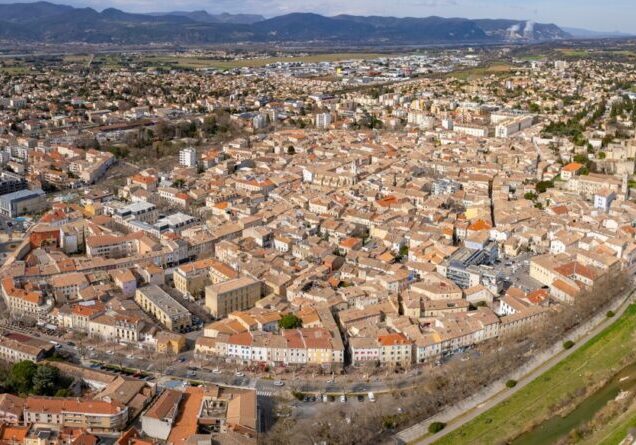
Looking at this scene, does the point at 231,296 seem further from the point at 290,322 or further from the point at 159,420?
the point at 159,420

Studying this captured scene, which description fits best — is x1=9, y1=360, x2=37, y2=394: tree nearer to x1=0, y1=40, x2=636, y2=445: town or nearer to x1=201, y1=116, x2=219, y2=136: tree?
x1=0, y1=40, x2=636, y2=445: town

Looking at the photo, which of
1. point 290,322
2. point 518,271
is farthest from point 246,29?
point 290,322

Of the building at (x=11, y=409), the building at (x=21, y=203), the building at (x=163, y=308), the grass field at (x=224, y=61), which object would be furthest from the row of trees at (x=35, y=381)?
the grass field at (x=224, y=61)

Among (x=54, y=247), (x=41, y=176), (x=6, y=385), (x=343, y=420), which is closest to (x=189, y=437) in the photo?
(x=343, y=420)

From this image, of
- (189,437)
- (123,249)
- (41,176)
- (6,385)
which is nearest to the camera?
(189,437)

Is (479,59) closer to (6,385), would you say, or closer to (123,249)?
(123,249)

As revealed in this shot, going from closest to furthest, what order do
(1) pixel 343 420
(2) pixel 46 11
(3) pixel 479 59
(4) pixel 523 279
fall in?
(1) pixel 343 420 → (4) pixel 523 279 → (3) pixel 479 59 → (2) pixel 46 11

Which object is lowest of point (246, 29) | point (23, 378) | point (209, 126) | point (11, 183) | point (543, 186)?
point (23, 378)

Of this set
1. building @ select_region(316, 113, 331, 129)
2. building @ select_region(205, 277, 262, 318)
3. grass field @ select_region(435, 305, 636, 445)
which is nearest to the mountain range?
building @ select_region(316, 113, 331, 129)

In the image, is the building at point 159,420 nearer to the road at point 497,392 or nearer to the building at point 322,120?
the road at point 497,392
